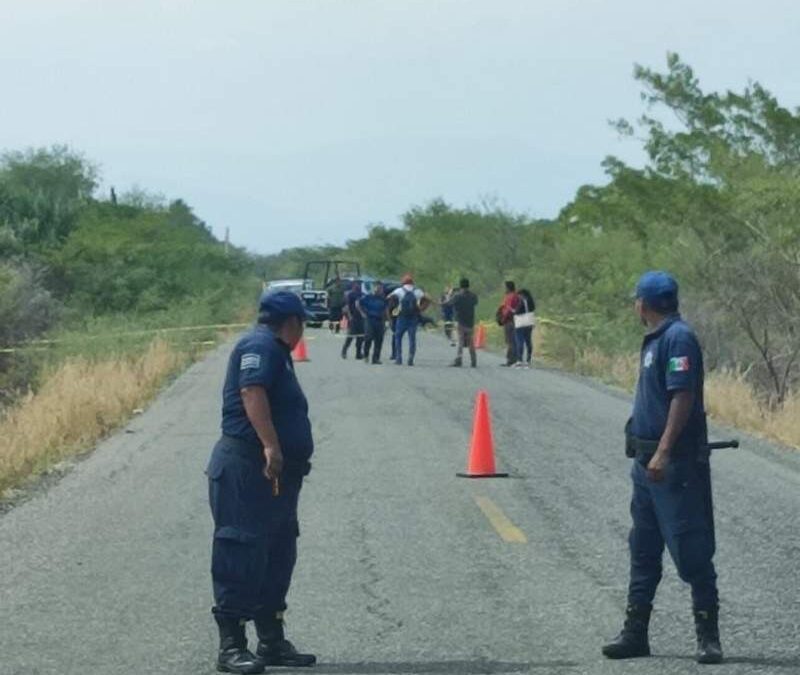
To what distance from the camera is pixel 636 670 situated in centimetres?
907

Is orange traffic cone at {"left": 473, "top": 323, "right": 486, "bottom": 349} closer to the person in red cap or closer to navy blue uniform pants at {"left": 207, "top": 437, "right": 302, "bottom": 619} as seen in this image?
the person in red cap

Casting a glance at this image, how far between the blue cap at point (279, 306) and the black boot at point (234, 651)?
4.70ft

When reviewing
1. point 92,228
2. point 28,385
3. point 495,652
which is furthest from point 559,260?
point 495,652

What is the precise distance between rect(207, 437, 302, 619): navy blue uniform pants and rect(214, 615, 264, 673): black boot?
5cm

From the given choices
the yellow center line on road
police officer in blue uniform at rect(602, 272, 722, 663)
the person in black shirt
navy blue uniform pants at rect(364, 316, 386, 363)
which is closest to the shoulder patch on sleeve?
police officer in blue uniform at rect(602, 272, 722, 663)

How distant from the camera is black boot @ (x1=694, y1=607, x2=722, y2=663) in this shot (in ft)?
29.9

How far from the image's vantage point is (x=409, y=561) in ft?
40.9

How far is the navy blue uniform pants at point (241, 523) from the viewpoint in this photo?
9.16 m

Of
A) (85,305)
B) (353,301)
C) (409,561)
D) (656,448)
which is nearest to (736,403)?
(409,561)

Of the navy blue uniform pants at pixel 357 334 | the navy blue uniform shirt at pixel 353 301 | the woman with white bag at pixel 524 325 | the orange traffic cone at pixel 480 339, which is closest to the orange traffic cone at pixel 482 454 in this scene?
the woman with white bag at pixel 524 325

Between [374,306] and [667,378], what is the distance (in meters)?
27.4

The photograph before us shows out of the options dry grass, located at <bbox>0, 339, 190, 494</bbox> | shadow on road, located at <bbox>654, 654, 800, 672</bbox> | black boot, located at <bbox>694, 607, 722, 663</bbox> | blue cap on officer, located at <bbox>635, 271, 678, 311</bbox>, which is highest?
blue cap on officer, located at <bbox>635, 271, 678, 311</bbox>

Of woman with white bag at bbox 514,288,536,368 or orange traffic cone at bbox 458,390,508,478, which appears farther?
woman with white bag at bbox 514,288,536,368

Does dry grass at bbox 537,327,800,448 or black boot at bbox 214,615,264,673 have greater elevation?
dry grass at bbox 537,327,800,448
